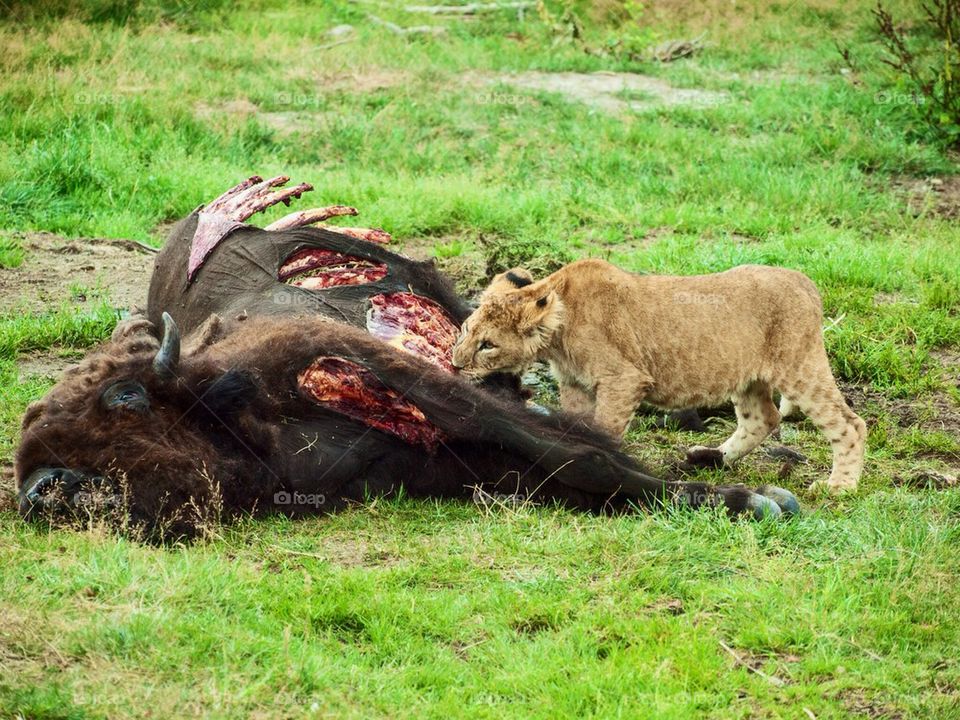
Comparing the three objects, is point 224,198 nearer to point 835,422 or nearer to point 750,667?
point 835,422

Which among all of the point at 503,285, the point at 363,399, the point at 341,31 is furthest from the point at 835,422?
the point at 341,31

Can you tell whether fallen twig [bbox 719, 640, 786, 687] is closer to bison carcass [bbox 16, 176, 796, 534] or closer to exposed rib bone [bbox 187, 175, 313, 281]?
bison carcass [bbox 16, 176, 796, 534]

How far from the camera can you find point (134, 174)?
1102 centimetres

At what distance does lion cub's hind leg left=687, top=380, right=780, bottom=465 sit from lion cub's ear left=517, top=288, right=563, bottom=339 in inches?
41.1

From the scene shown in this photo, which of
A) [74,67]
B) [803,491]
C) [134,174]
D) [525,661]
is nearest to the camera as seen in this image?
[525,661]

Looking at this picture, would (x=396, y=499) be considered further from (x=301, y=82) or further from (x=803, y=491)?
(x=301, y=82)

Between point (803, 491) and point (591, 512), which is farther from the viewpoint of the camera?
point (803, 491)

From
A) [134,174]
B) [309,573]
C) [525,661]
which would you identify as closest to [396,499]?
[309,573]

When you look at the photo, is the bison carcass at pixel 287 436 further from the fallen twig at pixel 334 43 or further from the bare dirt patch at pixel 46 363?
the fallen twig at pixel 334 43

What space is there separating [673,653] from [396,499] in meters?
1.75

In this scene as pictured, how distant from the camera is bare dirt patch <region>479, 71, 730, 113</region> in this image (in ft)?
45.1

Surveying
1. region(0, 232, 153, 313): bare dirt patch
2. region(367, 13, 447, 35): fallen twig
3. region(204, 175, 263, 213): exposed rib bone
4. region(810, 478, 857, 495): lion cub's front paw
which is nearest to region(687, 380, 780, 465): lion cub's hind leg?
region(810, 478, 857, 495): lion cub's front paw

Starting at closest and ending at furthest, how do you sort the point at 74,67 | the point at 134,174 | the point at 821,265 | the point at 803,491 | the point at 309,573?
the point at 309,573
the point at 803,491
the point at 821,265
the point at 134,174
the point at 74,67

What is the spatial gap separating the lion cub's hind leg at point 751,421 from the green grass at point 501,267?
5.7 inches
